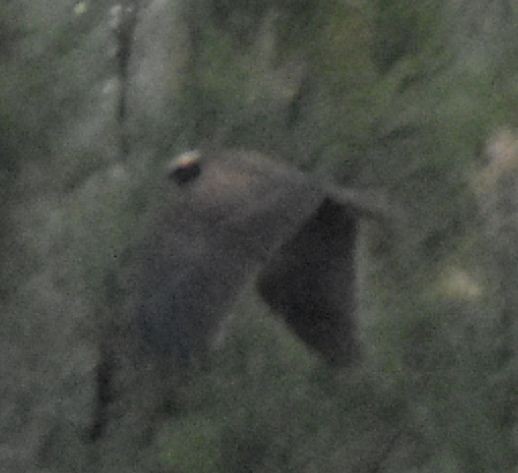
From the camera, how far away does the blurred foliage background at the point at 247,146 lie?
1111 millimetres

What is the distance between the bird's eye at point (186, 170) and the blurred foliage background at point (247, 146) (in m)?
0.07

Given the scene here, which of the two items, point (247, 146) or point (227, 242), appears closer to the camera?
point (227, 242)

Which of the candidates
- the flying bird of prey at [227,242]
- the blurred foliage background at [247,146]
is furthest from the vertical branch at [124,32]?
the flying bird of prey at [227,242]

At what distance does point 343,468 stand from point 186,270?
34 cm

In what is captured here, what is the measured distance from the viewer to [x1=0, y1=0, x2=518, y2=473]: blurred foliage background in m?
1.11

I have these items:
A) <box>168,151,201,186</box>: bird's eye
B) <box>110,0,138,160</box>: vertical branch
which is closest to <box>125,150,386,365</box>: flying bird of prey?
<box>168,151,201,186</box>: bird's eye

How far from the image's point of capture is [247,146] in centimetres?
113

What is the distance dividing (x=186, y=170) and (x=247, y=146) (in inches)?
4.1

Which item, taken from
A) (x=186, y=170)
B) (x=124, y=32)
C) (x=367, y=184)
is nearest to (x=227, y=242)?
(x=186, y=170)

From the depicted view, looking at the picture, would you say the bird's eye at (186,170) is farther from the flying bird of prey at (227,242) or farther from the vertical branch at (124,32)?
the vertical branch at (124,32)

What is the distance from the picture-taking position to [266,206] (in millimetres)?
1026

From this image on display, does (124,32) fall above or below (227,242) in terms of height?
above

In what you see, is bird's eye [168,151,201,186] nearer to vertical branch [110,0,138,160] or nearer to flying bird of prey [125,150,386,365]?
flying bird of prey [125,150,386,365]

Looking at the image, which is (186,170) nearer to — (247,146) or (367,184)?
(247,146)
